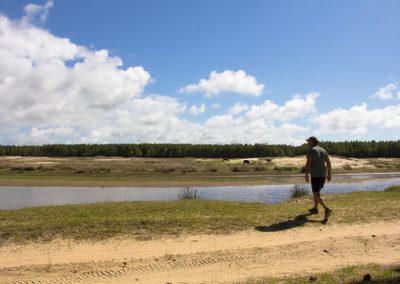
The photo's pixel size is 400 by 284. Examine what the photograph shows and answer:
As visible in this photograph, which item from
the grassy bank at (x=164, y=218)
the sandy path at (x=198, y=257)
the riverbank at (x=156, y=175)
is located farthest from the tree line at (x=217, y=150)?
the sandy path at (x=198, y=257)

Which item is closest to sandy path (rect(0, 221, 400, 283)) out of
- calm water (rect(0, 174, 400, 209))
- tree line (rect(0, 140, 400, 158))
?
calm water (rect(0, 174, 400, 209))

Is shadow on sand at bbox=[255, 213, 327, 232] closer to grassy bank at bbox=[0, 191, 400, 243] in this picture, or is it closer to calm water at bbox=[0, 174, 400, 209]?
grassy bank at bbox=[0, 191, 400, 243]

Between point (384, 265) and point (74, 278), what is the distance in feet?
18.1

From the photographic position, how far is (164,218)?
38.3ft

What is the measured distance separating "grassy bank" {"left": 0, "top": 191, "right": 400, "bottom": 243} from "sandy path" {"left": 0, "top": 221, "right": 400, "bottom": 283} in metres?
0.51

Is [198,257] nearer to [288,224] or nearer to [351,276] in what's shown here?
[351,276]

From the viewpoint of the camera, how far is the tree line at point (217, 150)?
11869 centimetres

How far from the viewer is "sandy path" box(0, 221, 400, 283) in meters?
7.92

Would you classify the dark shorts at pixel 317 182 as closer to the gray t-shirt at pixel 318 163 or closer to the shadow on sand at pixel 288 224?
the gray t-shirt at pixel 318 163

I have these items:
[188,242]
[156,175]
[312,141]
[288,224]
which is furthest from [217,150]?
[188,242]

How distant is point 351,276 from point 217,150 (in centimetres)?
11815

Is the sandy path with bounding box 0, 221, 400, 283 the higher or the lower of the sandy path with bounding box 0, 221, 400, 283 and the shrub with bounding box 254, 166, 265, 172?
the lower

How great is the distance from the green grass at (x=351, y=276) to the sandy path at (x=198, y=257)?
0.37 m

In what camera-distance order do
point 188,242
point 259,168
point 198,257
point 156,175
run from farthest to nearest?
point 259,168 < point 156,175 < point 188,242 < point 198,257
